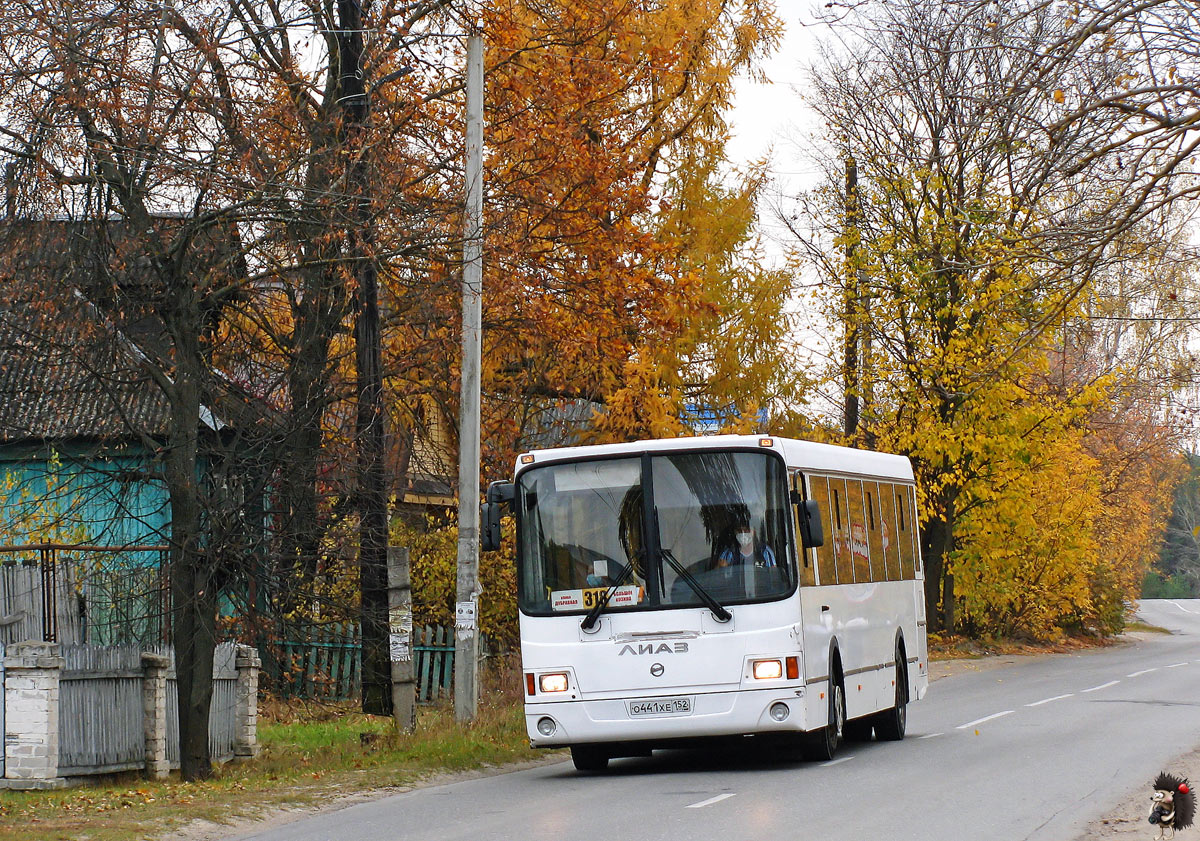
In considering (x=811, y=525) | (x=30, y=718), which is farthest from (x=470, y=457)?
(x=30, y=718)

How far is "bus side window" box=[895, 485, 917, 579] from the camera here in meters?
20.3

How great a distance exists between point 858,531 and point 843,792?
512 cm

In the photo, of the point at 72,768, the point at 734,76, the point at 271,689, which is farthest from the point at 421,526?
the point at 72,768

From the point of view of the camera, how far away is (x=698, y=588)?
15.1m

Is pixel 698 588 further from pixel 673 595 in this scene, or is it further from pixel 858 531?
pixel 858 531

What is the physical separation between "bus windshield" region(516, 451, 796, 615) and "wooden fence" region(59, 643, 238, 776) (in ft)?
12.6

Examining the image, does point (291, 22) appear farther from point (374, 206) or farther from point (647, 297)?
point (647, 297)

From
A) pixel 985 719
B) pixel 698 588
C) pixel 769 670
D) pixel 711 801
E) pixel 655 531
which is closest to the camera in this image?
pixel 711 801

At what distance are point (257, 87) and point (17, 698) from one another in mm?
7015

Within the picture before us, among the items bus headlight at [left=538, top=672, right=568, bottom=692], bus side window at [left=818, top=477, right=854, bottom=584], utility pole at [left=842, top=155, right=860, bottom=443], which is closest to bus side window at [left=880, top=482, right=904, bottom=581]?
bus side window at [left=818, top=477, right=854, bottom=584]

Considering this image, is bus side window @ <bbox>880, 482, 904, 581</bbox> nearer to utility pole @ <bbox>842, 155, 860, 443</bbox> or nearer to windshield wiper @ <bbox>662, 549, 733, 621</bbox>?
windshield wiper @ <bbox>662, 549, 733, 621</bbox>

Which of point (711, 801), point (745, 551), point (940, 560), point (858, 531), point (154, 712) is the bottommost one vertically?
point (711, 801)

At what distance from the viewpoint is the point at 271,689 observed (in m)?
24.8

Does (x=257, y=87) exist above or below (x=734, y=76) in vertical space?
below
